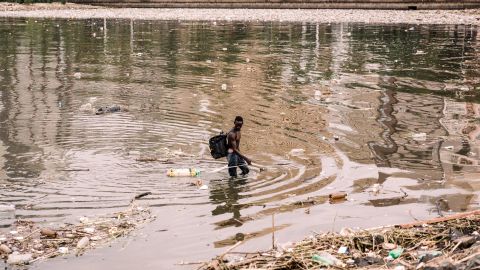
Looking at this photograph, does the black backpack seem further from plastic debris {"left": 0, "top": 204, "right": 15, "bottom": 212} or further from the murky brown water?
plastic debris {"left": 0, "top": 204, "right": 15, "bottom": 212}

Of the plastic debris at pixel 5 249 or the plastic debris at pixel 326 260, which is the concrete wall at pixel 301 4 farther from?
the plastic debris at pixel 5 249

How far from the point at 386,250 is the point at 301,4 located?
50.8 meters

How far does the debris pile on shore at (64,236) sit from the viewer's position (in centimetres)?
702

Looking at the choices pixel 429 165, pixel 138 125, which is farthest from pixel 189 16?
pixel 429 165

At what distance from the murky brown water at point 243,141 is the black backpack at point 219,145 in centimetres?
35

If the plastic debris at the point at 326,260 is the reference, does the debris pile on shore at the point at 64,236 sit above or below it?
below

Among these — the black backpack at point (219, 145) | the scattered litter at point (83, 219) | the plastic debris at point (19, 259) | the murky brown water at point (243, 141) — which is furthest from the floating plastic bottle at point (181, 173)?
the plastic debris at point (19, 259)

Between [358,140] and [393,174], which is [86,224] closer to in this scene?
[393,174]

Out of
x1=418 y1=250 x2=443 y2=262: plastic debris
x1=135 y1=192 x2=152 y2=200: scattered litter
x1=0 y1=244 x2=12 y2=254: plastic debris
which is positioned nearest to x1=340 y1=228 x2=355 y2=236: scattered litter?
x1=418 y1=250 x2=443 y2=262: plastic debris

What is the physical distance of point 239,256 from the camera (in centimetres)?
701

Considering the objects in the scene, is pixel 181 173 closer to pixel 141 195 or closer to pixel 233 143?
pixel 233 143

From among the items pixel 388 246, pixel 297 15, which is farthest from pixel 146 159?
pixel 297 15

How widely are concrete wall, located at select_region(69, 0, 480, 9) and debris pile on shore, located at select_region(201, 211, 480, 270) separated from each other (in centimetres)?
4555

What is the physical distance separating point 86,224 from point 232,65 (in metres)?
14.1
